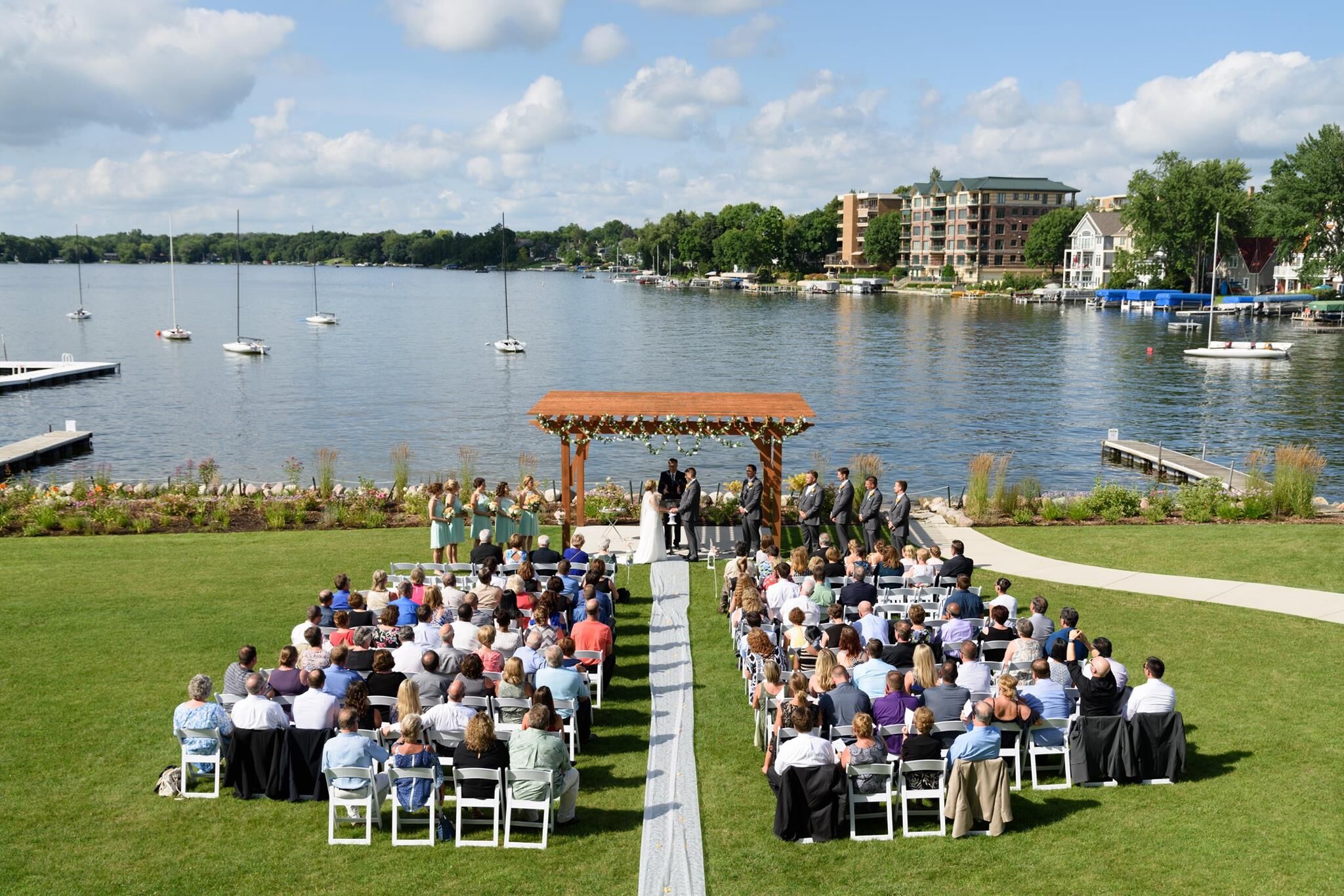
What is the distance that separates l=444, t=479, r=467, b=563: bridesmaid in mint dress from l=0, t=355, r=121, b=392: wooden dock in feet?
189

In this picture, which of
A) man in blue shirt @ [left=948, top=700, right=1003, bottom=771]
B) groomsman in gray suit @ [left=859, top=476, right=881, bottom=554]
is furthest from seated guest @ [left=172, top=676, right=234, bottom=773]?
groomsman in gray suit @ [left=859, top=476, right=881, bottom=554]

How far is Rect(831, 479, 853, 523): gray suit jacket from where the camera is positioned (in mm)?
20594

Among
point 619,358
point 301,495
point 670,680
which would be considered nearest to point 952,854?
point 670,680

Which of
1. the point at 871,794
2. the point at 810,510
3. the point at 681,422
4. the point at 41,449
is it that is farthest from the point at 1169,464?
the point at 41,449

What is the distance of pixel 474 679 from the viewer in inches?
440

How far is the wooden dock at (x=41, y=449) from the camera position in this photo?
38.3 m

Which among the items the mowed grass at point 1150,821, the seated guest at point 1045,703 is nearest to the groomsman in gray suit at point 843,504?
the mowed grass at point 1150,821

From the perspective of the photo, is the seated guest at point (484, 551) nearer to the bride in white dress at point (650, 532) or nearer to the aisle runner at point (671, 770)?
the aisle runner at point (671, 770)

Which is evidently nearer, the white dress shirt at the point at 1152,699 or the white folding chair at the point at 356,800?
the white folding chair at the point at 356,800

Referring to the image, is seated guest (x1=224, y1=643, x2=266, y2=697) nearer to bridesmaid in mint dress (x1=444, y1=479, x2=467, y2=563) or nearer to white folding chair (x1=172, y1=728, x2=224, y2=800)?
white folding chair (x1=172, y1=728, x2=224, y2=800)

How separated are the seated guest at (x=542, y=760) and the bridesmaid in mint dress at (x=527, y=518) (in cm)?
906

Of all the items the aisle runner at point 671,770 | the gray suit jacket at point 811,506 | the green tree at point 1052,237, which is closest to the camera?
the aisle runner at point 671,770

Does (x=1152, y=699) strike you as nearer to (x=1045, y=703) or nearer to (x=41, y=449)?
(x=1045, y=703)

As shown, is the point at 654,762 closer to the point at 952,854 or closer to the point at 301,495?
the point at 952,854
